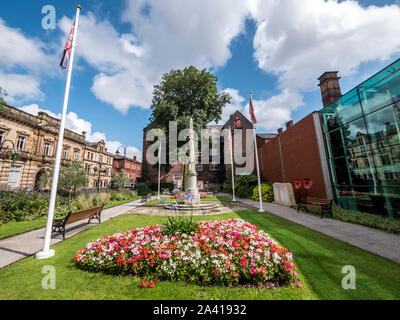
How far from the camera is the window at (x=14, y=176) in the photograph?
20.4 meters

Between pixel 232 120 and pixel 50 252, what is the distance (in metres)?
33.4

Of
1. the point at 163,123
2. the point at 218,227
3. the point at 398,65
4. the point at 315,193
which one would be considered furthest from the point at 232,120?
the point at 218,227

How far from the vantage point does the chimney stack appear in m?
13.1

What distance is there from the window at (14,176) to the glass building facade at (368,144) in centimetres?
3580

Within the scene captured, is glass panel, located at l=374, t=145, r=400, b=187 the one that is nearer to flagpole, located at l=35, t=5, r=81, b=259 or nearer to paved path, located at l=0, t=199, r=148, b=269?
flagpole, located at l=35, t=5, r=81, b=259

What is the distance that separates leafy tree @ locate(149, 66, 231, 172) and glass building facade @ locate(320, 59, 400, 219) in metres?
14.4

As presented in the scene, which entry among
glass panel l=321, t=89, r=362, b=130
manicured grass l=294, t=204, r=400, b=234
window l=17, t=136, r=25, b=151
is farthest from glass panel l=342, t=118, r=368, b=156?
window l=17, t=136, r=25, b=151

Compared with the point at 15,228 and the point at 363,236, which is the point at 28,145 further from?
the point at 363,236

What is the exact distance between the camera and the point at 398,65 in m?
7.41

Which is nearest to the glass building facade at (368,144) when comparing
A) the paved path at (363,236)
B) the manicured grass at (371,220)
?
the manicured grass at (371,220)

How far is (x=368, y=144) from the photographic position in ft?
29.7

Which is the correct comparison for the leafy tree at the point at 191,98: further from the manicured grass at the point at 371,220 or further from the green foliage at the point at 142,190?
the manicured grass at the point at 371,220

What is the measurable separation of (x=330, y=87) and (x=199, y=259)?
16964 millimetres
